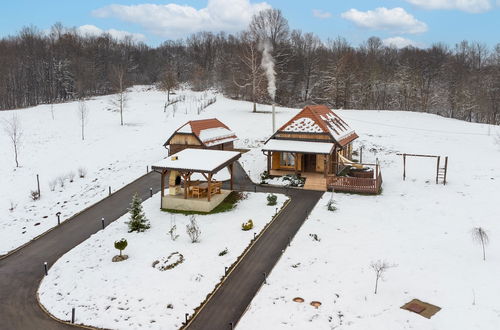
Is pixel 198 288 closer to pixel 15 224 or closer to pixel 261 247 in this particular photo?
pixel 261 247

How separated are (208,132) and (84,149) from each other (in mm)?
15769

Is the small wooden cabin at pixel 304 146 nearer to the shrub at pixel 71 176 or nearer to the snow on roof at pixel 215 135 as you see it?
the snow on roof at pixel 215 135

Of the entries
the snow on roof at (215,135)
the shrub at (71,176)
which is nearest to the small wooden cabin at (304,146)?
the snow on roof at (215,135)

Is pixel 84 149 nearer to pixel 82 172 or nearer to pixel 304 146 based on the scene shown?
pixel 82 172

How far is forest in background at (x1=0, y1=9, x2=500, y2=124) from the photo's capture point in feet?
211

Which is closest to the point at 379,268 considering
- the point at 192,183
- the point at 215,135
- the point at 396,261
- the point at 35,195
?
the point at 396,261

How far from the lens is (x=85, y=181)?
34312mm

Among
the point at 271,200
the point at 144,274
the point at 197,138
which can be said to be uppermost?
the point at 197,138

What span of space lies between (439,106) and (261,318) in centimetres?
6824

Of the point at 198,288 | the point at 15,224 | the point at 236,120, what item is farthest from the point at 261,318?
the point at 236,120

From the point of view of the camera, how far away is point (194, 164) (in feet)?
85.7

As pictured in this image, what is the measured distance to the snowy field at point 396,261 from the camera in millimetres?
14859

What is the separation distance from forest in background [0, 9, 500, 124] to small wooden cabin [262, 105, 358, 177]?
23.1 metres

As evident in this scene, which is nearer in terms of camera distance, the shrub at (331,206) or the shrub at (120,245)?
the shrub at (120,245)
